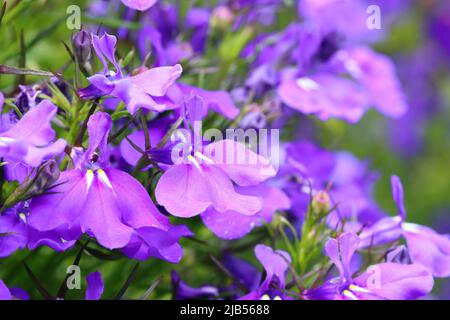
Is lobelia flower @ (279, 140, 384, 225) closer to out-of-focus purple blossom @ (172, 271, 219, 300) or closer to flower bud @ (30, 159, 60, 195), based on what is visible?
out-of-focus purple blossom @ (172, 271, 219, 300)

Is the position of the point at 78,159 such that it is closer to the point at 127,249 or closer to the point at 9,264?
the point at 127,249

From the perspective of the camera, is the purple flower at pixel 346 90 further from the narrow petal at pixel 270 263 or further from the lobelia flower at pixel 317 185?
the narrow petal at pixel 270 263

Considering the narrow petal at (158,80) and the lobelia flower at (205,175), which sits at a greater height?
the narrow petal at (158,80)

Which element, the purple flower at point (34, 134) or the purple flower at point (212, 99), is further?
the purple flower at point (212, 99)

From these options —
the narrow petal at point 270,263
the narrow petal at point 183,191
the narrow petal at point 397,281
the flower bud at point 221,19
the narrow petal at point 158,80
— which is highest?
the narrow petal at point 158,80

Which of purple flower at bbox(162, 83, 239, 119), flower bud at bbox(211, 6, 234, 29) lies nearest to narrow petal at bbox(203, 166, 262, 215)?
purple flower at bbox(162, 83, 239, 119)

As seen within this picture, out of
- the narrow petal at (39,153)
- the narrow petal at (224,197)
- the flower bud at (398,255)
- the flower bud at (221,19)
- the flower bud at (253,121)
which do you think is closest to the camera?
the narrow petal at (39,153)

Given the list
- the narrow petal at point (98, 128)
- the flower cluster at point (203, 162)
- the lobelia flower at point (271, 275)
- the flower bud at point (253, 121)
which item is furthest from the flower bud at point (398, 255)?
the narrow petal at point (98, 128)

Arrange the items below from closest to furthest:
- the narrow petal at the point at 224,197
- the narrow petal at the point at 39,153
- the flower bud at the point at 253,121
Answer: the narrow petal at the point at 39,153, the narrow petal at the point at 224,197, the flower bud at the point at 253,121
